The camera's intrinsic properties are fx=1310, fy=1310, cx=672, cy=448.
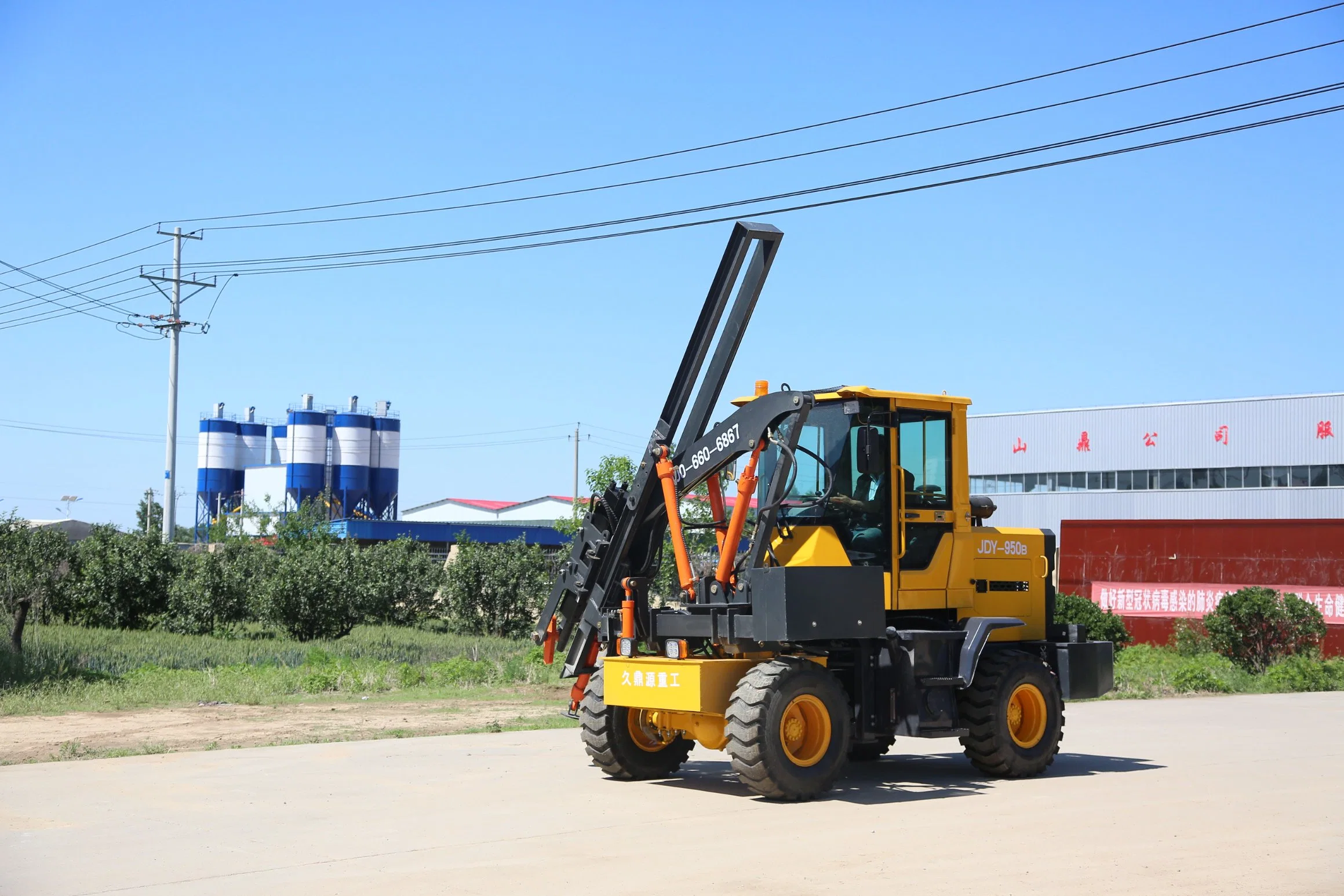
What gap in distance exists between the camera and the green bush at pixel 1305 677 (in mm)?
24188

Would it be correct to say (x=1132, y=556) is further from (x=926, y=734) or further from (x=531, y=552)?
(x=926, y=734)

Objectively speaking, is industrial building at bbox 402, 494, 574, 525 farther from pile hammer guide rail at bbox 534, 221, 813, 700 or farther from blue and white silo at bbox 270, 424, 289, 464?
pile hammer guide rail at bbox 534, 221, 813, 700

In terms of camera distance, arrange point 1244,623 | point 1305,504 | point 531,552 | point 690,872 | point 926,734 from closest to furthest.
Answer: point 690,872 → point 926,734 → point 1244,623 → point 531,552 → point 1305,504

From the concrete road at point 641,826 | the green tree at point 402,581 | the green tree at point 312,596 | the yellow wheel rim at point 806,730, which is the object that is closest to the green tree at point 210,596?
the green tree at point 312,596

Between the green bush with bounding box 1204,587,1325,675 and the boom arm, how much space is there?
1959 centimetres

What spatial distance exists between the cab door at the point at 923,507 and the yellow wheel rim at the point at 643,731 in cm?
238

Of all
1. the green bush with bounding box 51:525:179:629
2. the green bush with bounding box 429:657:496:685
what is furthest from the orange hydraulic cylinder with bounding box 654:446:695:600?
the green bush with bounding box 51:525:179:629

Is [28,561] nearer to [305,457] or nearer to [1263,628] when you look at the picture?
[1263,628]

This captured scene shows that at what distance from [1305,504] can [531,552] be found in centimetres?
2947

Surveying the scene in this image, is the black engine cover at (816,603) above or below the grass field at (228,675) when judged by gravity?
above

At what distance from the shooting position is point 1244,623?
27.0 m

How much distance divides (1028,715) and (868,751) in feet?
5.40

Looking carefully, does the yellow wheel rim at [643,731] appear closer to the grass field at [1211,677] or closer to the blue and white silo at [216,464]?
the grass field at [1211,677]

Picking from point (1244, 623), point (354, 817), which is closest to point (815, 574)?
point (354, 817)
